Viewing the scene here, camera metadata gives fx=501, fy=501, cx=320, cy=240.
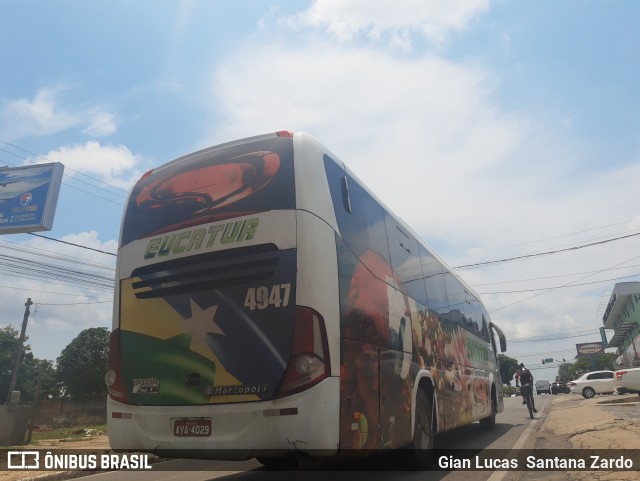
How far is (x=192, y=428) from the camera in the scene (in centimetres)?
473

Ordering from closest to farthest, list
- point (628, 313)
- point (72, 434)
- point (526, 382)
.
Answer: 1. point (526, 382)
2. point (72, 434)
3. point (628, 313)

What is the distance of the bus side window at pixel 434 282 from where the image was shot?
8328 millimetres

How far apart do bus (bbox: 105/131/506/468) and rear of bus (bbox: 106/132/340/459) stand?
1 cm

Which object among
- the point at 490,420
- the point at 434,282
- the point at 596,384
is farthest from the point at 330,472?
the point at 596,384

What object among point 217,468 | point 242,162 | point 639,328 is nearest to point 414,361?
point 242,162

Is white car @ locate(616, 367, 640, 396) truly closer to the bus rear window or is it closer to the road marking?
the road marking

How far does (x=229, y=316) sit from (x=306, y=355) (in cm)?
93

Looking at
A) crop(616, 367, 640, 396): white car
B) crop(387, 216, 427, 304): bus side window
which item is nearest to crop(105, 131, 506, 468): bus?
crop(387, 216, 427, 304): bus side window

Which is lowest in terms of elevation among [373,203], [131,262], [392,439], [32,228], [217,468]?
[217,468]

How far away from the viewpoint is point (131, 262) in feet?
18.9

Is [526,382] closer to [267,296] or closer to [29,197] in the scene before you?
[267,296]

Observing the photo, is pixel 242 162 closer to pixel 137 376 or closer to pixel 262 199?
pixel 262 199

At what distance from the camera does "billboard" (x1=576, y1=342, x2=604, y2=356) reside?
107731mm

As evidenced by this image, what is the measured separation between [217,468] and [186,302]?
429 cm
